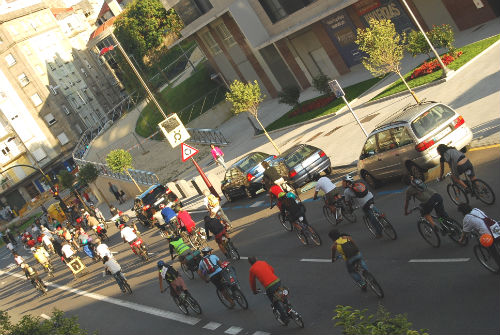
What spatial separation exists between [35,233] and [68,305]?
26.9 metres

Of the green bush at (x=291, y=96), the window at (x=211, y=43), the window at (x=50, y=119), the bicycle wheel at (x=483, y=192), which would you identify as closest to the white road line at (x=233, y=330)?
the bicycle wheel at (x=483, y=192)

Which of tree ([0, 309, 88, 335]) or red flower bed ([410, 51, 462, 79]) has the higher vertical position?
tree ([0, 309, 88, 335])

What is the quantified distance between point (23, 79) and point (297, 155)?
68.4 m

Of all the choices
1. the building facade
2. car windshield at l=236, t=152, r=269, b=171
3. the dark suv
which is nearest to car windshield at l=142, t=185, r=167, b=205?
the dark suv

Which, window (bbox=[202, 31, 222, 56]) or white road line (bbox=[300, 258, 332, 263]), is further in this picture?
window (bbox=[202, 31, 222, 56])

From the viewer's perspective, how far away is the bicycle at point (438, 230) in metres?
10.7

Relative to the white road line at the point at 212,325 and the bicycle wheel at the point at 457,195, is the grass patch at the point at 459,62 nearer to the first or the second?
the bicycle wheel at the point at 457,195

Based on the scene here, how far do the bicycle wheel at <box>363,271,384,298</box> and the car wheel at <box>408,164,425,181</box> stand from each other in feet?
17.7

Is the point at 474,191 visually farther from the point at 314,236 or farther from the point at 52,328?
the point at 52,328

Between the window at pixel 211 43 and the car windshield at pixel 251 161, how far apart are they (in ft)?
82.7

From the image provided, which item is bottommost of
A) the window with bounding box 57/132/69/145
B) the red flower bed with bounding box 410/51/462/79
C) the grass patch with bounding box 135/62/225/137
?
the red flower bed with bounding box 410/51/462/79

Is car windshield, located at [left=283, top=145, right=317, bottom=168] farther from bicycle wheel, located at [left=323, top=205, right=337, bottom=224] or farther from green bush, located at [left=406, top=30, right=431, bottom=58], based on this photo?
green bush, located at [left=406, top=30, right=431, bottom=58]

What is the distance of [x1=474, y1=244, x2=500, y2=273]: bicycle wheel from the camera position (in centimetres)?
922

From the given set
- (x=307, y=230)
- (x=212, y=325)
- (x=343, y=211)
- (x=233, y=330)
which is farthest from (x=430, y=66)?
(x=233, y=330)
